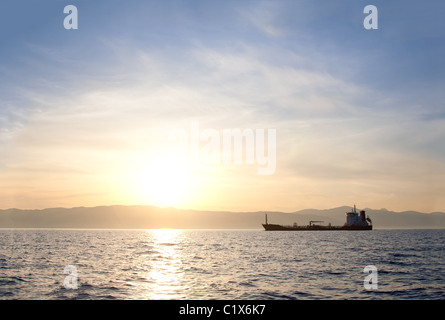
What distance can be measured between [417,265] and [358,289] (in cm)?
2418

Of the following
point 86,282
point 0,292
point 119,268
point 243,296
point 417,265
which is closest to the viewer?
point 243,296

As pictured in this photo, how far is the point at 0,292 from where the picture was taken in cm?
2852

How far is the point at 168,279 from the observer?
114 feet

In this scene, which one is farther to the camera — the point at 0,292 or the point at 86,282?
the point at 86,282
